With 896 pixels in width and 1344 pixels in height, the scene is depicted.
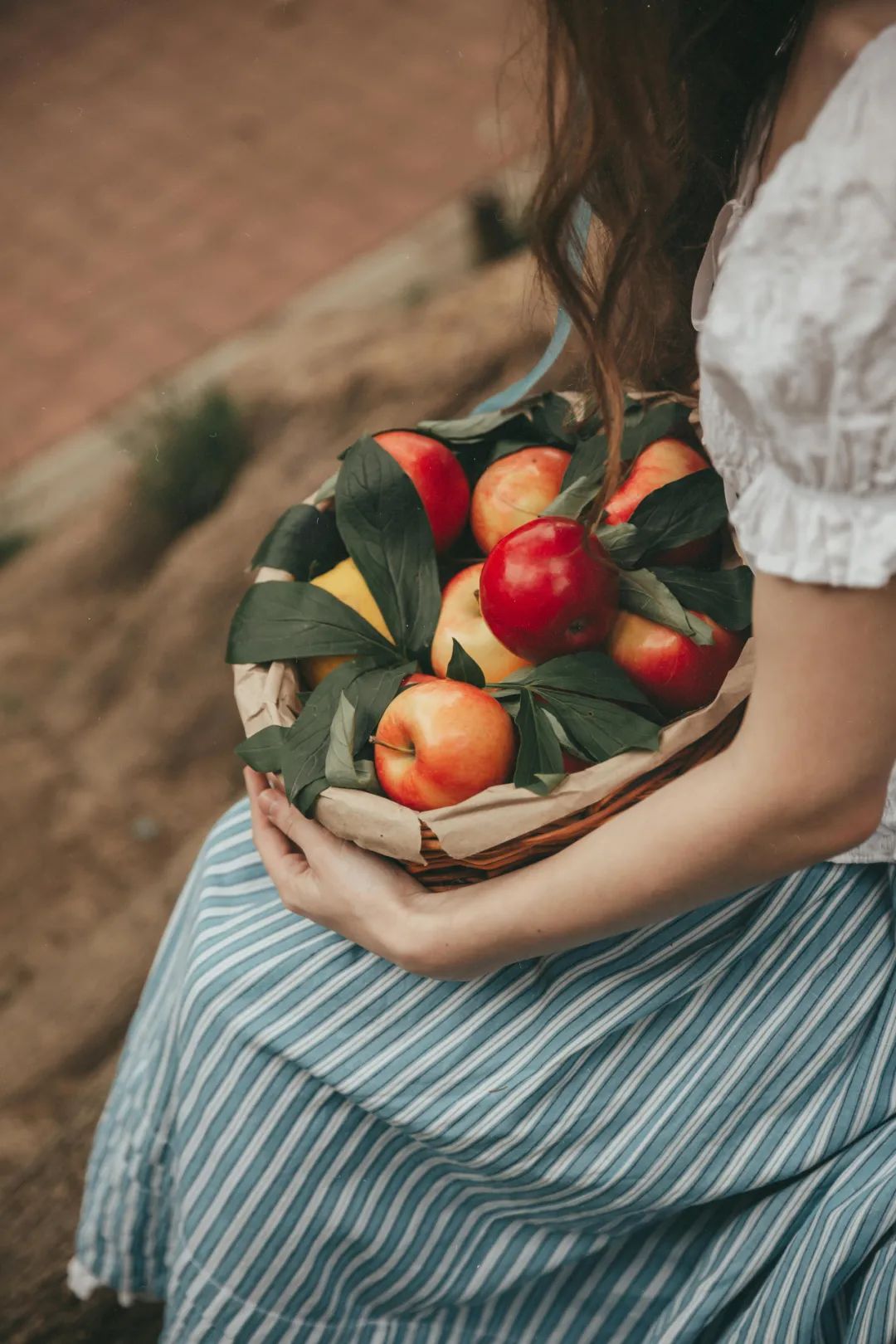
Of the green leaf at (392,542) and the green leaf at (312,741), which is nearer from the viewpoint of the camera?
the green leaf at (312,741)

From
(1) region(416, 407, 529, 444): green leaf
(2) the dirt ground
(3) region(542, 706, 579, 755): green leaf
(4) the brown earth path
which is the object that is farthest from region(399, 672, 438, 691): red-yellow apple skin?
(4) the brown earth path

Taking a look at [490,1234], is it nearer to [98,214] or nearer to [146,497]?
[146,497]

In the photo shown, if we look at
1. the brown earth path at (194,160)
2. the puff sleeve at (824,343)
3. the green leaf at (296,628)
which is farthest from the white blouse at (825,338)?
the brown earth path at (194,160)

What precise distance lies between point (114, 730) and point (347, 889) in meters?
1.15

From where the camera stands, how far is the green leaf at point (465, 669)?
85cm

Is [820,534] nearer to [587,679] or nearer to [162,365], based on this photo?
[587,679]

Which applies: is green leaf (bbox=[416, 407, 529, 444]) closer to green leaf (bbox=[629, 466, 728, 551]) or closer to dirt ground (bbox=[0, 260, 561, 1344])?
green leaf (bbox=[629, 466, 728, 551])

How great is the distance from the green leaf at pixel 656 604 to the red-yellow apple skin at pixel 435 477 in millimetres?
187

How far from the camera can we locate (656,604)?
832 mm

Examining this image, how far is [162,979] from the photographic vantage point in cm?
107

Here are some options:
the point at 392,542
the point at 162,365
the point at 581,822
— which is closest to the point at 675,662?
the point at 581,822

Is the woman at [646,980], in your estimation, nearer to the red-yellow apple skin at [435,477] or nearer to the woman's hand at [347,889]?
the woman's hand at [347,889]

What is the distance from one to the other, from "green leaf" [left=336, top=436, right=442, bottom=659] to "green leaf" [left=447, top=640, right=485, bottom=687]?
7 cm

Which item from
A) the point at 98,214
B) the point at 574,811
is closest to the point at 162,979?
the point at 574,811
